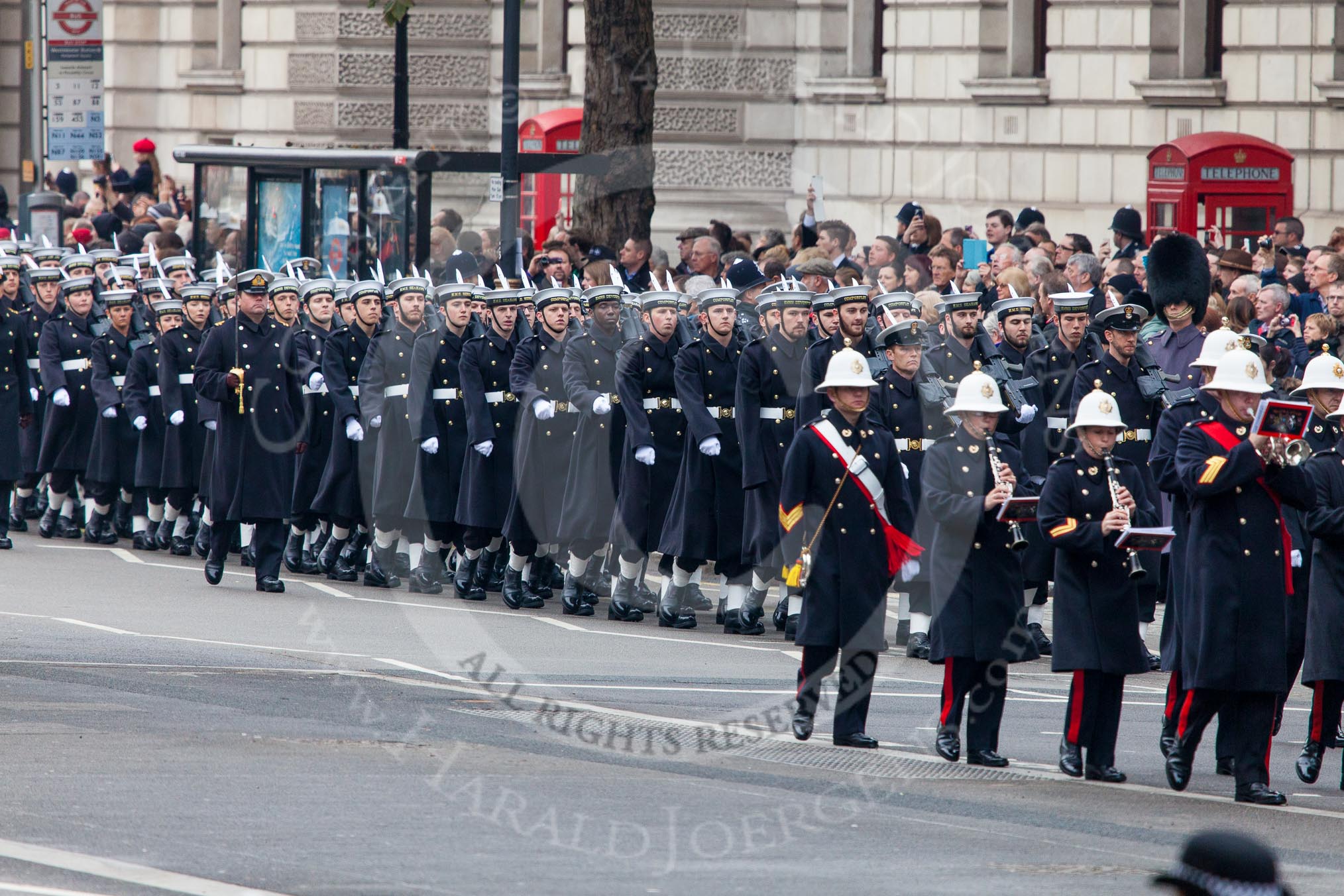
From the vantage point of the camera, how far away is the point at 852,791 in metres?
8.85

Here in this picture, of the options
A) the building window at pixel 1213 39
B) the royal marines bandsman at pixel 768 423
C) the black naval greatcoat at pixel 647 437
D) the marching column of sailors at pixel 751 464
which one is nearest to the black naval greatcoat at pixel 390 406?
the marching column of sailors at pixel 751 464

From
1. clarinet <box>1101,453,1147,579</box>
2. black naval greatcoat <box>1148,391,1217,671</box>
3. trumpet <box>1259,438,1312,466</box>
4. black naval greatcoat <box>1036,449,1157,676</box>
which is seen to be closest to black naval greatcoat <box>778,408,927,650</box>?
black naval greatcoat <box>1036,449,1157,676</box>

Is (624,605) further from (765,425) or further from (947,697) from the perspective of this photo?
(947,697)

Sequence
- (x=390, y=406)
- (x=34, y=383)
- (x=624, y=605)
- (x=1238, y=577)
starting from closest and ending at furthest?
(x=1238, y=577)
(x=624, y=605)
(x=390, y=406)
(x=34, y=383)

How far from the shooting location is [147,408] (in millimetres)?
17016

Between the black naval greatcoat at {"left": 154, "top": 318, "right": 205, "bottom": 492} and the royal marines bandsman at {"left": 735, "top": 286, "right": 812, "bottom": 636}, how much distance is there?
4.79 meters

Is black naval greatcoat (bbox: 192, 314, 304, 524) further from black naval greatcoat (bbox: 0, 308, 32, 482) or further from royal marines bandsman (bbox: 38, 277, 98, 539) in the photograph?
royal marines bandsman (bbox: 38, 277, 98, 539)

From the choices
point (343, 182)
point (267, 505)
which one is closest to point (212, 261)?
point (343, 182)

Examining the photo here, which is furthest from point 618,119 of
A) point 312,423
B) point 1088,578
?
point 1088,578

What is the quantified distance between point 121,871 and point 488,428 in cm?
773

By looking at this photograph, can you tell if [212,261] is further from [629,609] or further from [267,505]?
[629,609]

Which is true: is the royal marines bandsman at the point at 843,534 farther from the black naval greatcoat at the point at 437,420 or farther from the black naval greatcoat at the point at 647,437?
the black naval greatcoat at the point at 437,420

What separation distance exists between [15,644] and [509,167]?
306 inches

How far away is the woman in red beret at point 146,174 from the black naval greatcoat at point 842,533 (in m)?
21.3
